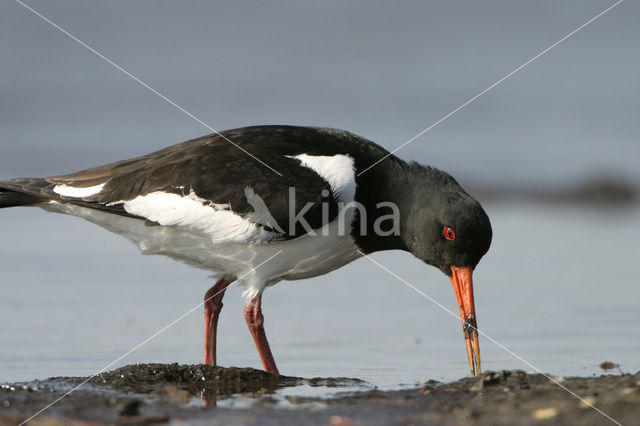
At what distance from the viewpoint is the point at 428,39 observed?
69.2ft

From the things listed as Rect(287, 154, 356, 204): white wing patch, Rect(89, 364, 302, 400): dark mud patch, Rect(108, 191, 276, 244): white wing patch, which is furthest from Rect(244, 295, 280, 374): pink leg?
Rect(287, 154, 356, 204): white wing patch

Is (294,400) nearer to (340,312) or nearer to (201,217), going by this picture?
(201,217)

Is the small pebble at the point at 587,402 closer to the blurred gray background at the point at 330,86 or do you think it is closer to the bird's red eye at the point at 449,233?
the bird's red eye at the point at 449,233

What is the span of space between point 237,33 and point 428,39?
4.72m

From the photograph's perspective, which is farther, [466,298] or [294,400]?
[466,298]

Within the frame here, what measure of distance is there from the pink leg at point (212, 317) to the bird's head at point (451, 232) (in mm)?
1691

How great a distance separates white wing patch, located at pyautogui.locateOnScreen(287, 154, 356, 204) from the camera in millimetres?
6422

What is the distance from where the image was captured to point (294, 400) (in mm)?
5270

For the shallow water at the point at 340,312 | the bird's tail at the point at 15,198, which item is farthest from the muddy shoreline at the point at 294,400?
the bird's tail at the point at 15,198

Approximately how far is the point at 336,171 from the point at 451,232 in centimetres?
102

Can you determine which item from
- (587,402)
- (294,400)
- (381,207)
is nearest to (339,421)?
(294,400)

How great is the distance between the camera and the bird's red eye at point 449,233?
6.61 meters

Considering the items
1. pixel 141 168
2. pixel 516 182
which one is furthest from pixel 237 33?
pixel 141 168

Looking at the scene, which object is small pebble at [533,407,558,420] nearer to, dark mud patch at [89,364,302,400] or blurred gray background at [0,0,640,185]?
dark mud patch at [89,364,302,400]
